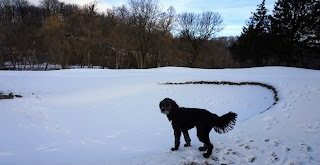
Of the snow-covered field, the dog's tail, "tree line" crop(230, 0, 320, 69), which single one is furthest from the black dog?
"tree line" crop(230, 0, 320, 69)

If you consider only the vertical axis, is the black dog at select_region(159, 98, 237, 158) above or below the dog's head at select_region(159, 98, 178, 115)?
below

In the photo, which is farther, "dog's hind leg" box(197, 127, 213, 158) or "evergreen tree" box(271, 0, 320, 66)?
"evergreen tree" box(271, 0, 320, 66)

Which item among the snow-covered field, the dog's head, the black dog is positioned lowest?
the snow-covered field

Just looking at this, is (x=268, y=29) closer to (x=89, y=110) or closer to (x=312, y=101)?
(x=312, y=101)

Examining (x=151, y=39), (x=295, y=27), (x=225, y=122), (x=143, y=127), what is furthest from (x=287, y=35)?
(x=225, y=122)

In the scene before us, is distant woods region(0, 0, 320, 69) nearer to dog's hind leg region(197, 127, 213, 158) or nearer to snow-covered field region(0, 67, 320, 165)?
snow-covered field region(0, 67, 320, 165)

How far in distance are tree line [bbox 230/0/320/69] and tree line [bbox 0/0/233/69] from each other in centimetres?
792

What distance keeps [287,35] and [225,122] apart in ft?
95.4

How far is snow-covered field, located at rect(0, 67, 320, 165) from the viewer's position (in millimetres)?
3662

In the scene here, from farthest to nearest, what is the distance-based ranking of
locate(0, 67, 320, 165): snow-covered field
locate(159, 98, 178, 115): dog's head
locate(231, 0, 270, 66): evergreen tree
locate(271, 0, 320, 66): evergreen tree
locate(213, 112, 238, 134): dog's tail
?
locate(231, 0, 270, 66): evergreen tree, locate(271, 0, 320, 66): evergreen tree, locate(159, 98, 178, 115): dog's head, locate(0, 67, 320, 165): snow-covered field, locate(213, 112, 238, 134): dog's tail

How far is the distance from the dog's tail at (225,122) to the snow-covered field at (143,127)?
0.56 m

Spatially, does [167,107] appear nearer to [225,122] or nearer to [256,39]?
[225,122]

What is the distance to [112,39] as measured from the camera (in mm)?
36531

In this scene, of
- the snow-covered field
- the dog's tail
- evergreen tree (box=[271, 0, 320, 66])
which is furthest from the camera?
evergreen tree (box=[271, 0, 320, 66])
